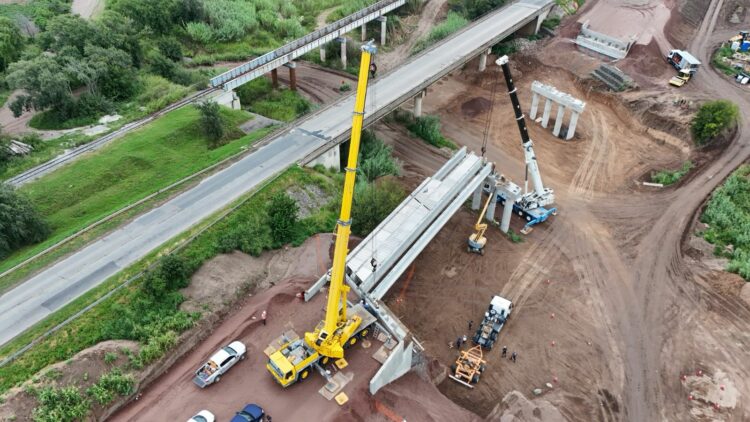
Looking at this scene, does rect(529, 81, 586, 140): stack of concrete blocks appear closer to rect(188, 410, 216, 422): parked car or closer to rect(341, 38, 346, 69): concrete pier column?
rect(341, 38, 346, 69): concrete pier column

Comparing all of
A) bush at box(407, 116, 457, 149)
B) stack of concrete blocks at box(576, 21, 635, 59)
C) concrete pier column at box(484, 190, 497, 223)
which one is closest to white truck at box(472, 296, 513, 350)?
concrete pier column at box(484, 190, 497, 223)

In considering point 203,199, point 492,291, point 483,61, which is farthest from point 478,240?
point 483,61

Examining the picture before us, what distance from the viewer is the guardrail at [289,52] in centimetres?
5228

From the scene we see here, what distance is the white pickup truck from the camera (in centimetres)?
2681

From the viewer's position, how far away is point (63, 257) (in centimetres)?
3350

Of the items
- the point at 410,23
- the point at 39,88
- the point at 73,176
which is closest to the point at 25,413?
the point at 73,176

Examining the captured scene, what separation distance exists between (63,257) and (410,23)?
67.1 m

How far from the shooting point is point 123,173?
42844 millimetres

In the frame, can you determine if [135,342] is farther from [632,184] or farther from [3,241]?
[632,184]

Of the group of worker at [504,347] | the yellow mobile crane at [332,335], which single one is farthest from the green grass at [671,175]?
the yellow mobile crane at [332,335]

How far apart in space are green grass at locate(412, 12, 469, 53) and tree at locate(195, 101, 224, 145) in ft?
122

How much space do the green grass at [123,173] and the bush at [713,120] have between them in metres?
46.8

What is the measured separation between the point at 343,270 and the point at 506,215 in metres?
20.8

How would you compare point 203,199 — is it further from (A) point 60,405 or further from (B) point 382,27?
(B) point 382,27
